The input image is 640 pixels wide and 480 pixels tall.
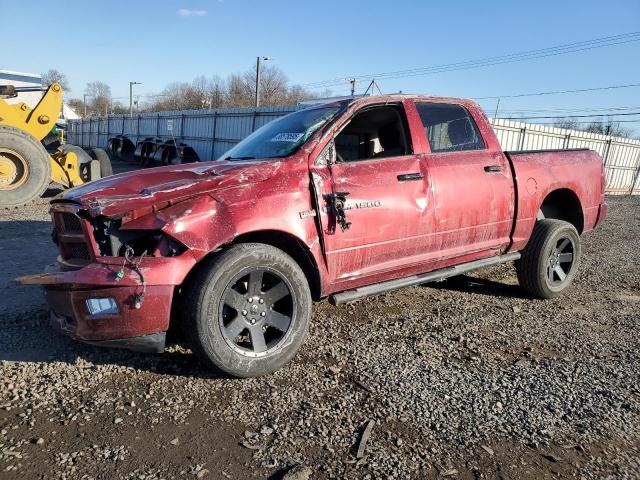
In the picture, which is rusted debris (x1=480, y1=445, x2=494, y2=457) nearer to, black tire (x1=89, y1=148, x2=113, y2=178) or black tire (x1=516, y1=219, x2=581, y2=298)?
black tire (x1=516, y1=219, x2=581, y2=298)

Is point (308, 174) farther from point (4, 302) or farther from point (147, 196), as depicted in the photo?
point (4, 302)

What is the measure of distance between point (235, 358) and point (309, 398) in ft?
1.76

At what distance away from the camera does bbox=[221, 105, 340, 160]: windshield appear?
3.71 m

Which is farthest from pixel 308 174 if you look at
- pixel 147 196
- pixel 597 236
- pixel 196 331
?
pixel 597 236

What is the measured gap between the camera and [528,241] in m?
4.98

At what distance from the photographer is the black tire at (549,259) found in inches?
193

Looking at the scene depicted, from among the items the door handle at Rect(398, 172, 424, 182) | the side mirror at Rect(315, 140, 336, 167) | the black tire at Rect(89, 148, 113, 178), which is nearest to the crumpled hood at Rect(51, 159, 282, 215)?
the side mirror at Rect(315, 140, 336, 167)

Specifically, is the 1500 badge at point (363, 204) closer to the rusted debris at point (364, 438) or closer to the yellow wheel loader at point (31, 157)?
the rusted debris at point (364, 438)

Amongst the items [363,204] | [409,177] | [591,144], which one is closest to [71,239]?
[363,204]

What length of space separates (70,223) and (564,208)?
16.9 feet

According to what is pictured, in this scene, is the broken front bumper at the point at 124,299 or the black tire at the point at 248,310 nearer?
the broken front bumper at the point at 124,299

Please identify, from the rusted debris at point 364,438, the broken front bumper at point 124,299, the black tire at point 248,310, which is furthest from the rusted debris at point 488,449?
the broken front bumper at point 124,299

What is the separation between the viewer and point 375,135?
14.0 feet

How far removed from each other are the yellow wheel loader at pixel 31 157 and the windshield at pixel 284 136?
7130mm
